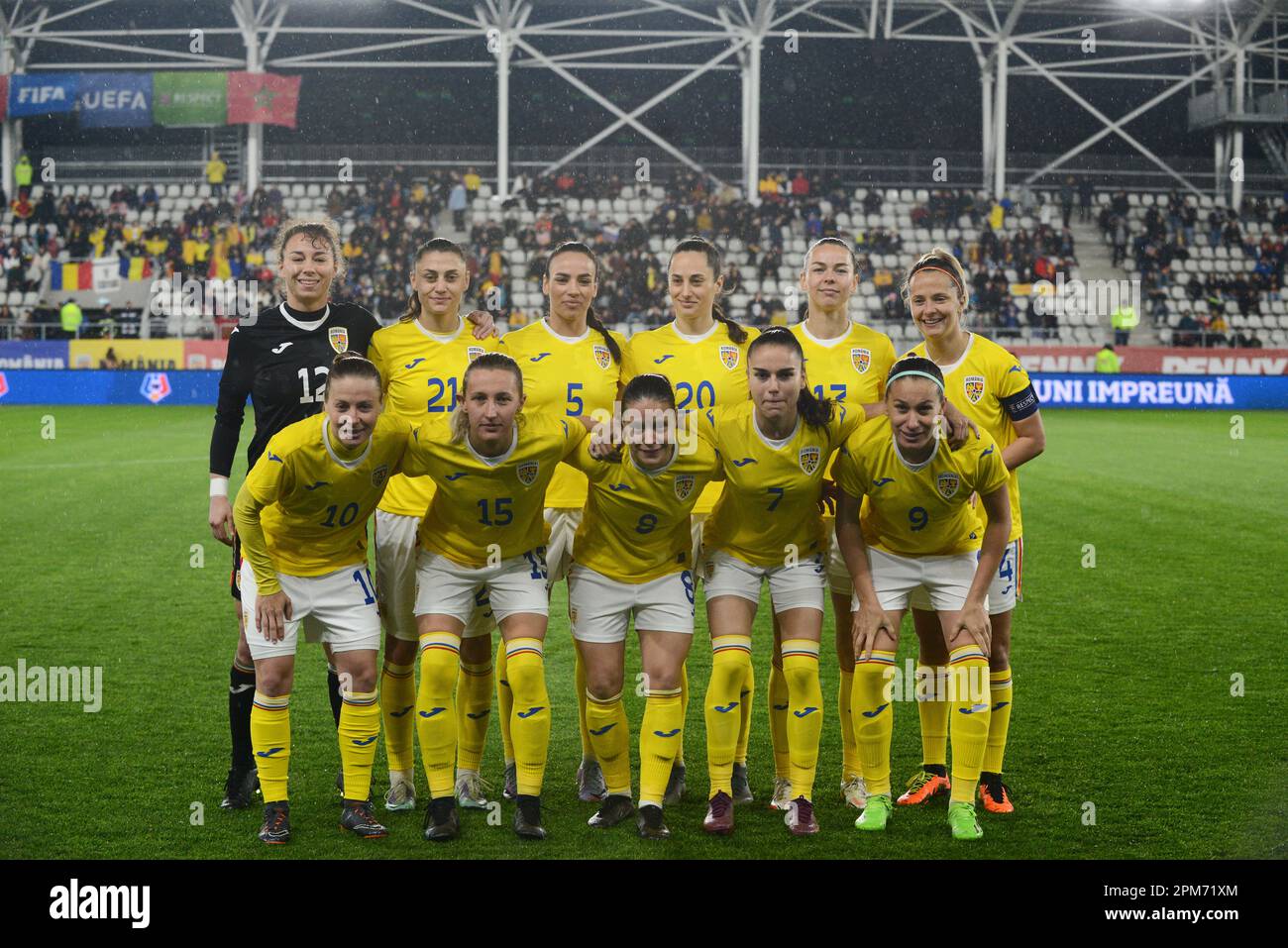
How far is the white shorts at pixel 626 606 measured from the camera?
199 inches

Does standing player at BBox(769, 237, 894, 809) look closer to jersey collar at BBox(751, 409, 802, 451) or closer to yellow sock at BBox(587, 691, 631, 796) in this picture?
jersey collar at BBox(751, 409, 802, 451)

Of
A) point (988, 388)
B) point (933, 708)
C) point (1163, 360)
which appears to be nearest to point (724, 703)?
point (933, 708)

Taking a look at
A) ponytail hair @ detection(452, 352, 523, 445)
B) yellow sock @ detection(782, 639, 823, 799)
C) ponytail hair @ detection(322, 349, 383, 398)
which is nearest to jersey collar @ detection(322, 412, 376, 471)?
ponytail hair @ detection(322, 349, 383, 398)

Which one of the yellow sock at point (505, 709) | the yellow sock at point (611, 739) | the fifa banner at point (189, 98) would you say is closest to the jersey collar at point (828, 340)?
the yellow sock at point (611, 739)

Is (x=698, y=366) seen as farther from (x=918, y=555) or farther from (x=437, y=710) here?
(x=437, y=710)

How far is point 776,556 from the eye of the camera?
510cm

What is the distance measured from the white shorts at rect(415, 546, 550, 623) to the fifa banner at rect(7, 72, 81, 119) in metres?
30.8

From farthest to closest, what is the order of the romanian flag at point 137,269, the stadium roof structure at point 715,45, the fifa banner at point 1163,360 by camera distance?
the stadium roof structure at point 715,45 → the romanian flag at point 137,269 → the fifa banner at point 1163,360

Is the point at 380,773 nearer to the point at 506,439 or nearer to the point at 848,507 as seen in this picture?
the point at 506,439

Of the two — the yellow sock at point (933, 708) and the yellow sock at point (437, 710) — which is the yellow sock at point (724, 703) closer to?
the yellow sock at point (933, 708)

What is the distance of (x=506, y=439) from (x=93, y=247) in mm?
29416

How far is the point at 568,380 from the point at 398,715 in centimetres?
153

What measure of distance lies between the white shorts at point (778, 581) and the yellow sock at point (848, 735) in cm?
46
